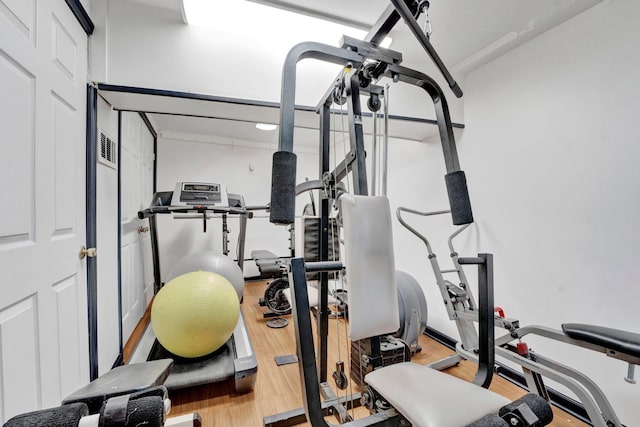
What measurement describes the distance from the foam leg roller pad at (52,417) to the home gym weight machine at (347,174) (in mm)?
639

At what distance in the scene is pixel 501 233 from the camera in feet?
6.97

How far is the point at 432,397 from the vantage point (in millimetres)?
954

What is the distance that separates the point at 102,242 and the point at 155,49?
129cm

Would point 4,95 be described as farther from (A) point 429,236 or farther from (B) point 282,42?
(A) point 429,236

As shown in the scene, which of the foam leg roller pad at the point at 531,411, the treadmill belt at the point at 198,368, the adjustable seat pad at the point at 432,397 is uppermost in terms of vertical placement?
the foam leg roller pad at the point at 531,411

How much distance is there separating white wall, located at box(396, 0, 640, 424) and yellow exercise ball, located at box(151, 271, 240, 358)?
2.10 meters

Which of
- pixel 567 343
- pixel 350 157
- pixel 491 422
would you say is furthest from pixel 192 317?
pixel 567 343

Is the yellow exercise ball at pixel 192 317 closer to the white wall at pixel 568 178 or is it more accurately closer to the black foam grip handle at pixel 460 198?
the black foam grip handle at pixel 460 198

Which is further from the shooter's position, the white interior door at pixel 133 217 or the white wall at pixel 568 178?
the white interior door at pixel 133 217

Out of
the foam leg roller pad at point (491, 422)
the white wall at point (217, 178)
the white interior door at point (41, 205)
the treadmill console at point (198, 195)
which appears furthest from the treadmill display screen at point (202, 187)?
the foam leg roller pad at point (491, 422)


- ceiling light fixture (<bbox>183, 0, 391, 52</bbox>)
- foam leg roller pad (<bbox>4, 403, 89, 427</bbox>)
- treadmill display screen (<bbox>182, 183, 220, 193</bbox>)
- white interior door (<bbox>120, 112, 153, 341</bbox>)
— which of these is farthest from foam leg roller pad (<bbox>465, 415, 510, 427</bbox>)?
treadmill display screen (<bbox>182, 183, 220, 193</bbox>)

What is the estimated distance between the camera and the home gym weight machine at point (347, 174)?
971 mm

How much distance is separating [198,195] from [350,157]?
2.43 meters

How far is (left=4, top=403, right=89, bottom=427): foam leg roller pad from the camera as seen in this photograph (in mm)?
450
